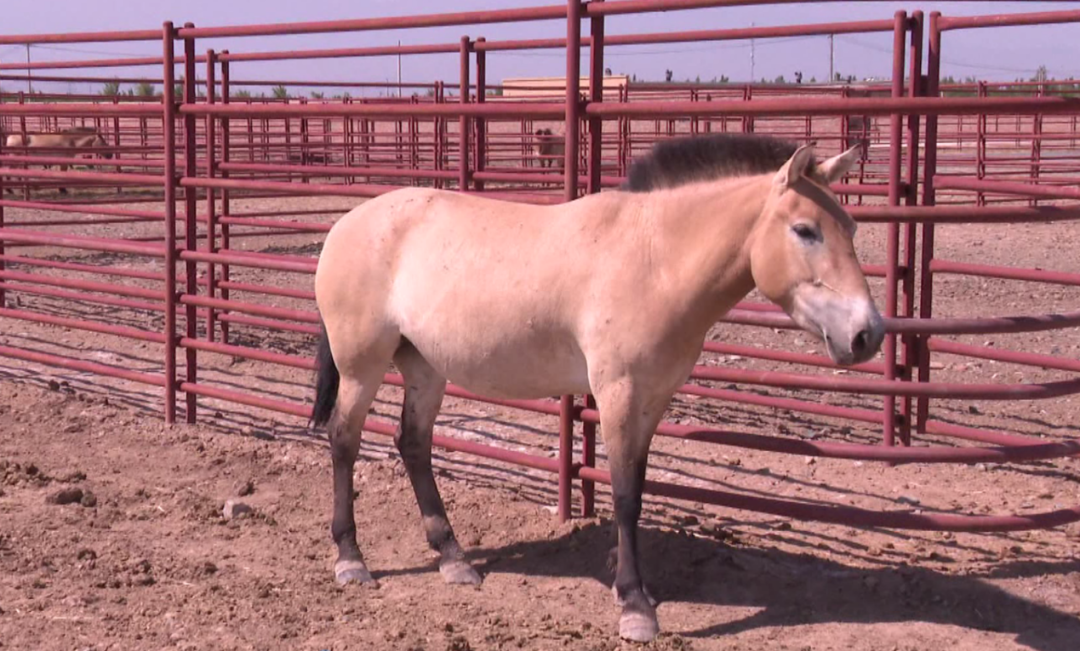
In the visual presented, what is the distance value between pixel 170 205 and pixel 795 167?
380 centimetres

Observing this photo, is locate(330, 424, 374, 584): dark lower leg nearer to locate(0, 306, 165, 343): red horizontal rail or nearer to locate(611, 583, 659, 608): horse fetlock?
locate(611, 583, 659, 608): horse fetlock

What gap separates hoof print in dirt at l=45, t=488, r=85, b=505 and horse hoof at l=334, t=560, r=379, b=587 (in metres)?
1.43

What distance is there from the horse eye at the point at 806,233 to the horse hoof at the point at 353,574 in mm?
1848

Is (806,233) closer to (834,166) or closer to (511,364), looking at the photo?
(834,166)

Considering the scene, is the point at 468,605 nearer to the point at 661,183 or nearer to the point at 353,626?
the point at 353,626

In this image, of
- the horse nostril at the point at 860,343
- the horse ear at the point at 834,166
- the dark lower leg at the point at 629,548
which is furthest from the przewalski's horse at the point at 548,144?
the horse nostril at the point at 860,343

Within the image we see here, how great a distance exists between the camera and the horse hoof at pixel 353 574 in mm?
4117

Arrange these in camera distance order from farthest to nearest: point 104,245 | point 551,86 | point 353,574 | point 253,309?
1. point 551,86
2. point 104,245
3. point 253,309
4. point 353,574

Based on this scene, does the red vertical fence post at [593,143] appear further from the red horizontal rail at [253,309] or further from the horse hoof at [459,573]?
the red horizontal rail at [253,309]

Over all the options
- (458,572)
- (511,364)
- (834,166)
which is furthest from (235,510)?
(834,166)

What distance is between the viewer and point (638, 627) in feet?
11.8

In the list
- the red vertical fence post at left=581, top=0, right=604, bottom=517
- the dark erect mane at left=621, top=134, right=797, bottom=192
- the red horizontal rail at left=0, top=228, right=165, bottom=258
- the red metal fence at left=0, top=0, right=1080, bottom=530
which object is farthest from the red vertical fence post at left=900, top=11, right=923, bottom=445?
the red horizontal rail at left=0, top=228, right=165, bottom=258

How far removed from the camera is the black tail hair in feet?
14.6

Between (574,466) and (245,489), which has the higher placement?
(574,466)
